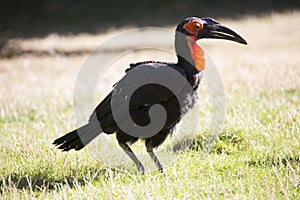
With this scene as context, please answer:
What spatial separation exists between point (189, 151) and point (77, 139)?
3.76 ft

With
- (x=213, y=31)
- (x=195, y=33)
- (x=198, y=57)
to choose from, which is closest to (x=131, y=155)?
(x=198, y=57)

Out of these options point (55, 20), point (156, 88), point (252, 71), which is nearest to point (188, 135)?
point (156, 88)

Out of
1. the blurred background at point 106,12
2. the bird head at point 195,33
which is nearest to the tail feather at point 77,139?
the bird head at point 195,33

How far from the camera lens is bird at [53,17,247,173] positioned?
4496 mm

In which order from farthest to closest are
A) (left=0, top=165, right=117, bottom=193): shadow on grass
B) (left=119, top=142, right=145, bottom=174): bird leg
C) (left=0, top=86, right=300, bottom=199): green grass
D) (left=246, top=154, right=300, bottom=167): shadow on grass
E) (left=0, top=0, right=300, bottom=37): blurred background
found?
(left=0, top=0, right=300, bottom=37): blurred background, (left=119, top=142, right=145, bottom=174): bird leg, (left=246, top=154, right=300, bottom=167): shadow on grass, (left=0, top=165, right=117, bottom=193): shadow on grass, (left=0, top=86, right=300, bottom=199): green grass

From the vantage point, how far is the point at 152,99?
14.7ft

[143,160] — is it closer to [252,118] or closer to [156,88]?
[156,88]

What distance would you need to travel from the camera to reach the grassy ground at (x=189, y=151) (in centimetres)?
388

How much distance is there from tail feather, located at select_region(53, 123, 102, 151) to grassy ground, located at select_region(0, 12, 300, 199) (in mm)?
158

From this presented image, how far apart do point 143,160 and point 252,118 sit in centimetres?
163

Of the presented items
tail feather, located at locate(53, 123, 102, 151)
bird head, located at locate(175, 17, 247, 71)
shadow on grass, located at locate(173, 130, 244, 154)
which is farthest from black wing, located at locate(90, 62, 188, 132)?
shadow on grass, located at locate(173, 130, 244, 154)

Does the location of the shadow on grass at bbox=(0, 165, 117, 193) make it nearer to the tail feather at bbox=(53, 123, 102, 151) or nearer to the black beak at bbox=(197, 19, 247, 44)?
the tail feather at bbox=(53, 123, 102, 151)

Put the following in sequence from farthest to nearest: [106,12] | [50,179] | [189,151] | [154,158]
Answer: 1. [106,12]
2. [189,151]
3. [154,158]
4. [50,179]

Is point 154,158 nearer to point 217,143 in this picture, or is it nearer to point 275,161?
point 217,143
